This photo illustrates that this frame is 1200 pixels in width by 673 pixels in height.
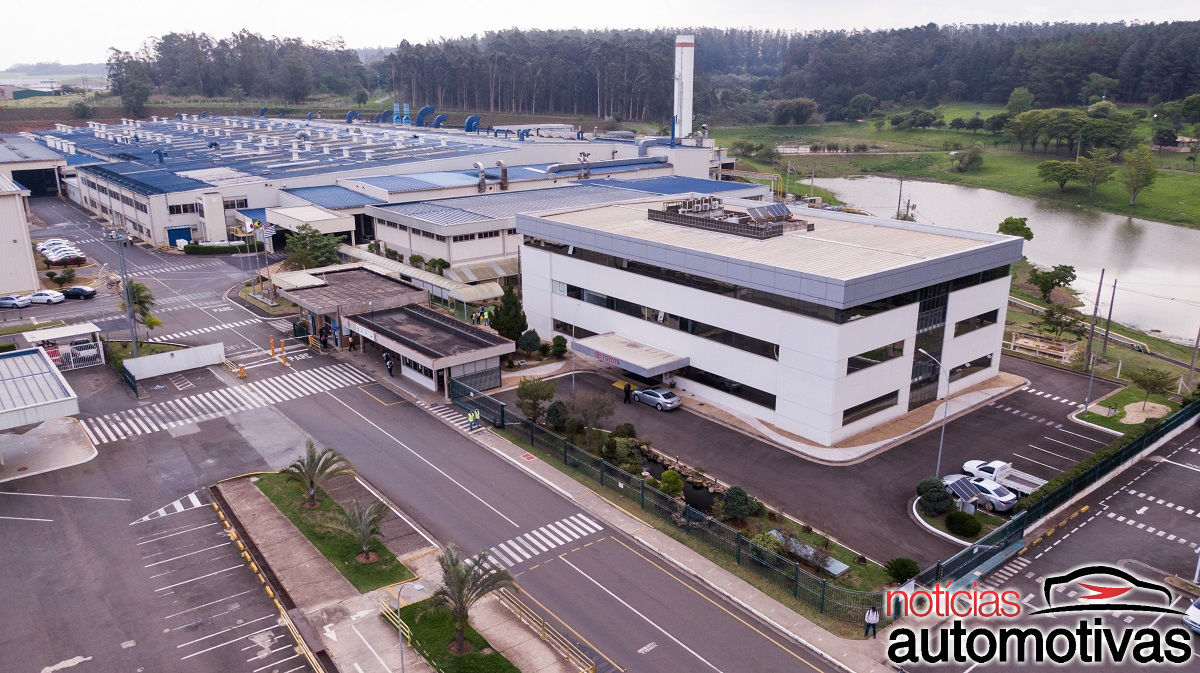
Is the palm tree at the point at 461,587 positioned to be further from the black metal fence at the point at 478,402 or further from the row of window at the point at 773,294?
the row of window at the point at 773,294

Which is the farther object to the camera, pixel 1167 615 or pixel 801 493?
pixel 801 493

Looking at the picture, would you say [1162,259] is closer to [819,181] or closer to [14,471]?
[819,181]

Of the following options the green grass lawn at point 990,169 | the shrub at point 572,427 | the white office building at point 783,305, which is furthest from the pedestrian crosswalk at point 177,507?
the green grass lawn at point 990,169

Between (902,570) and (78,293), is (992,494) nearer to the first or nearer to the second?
(902,570)

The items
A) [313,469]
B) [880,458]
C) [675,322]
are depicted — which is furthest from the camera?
[675,322]

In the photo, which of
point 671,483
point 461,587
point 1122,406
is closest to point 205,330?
point 671,483

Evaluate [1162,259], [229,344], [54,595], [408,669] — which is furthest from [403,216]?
[1162,259]

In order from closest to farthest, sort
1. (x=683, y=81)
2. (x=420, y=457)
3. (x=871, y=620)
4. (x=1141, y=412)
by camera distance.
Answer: (x=871, y=620) < (x=420, y=457) < (x=1141, y=412) < (x=683, y=81)
